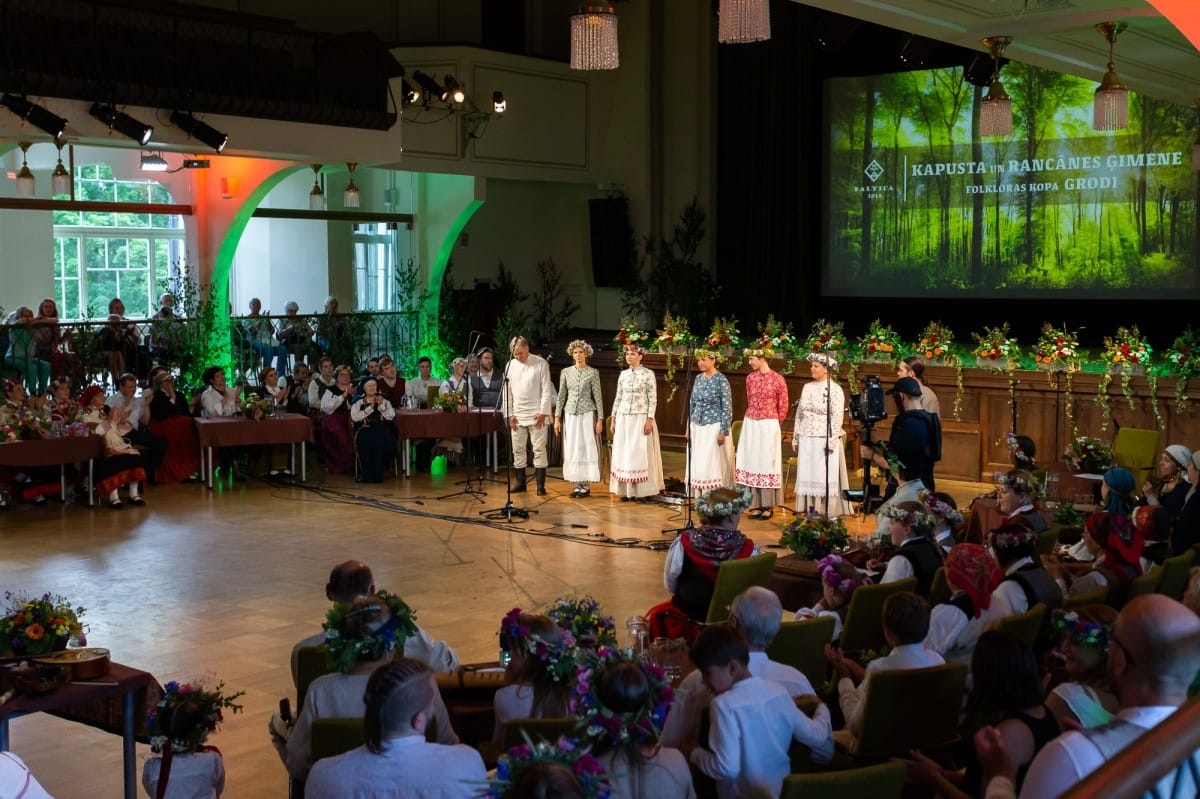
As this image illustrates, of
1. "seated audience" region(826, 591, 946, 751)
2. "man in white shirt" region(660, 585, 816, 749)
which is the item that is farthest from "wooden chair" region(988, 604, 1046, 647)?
"man in white shirt" region(660, 585, 816, 749)

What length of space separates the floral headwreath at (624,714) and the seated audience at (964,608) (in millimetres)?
2025

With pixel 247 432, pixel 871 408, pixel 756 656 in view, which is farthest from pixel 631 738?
pixel 247 432

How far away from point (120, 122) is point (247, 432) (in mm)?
3082

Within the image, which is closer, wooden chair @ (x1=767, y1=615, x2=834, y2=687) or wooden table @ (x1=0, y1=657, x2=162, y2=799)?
wooden table @ (x1=0, y1=657, x2=162, y2=799)

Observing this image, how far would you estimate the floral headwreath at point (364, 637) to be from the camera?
4387 mm

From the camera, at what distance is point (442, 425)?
1366 cm

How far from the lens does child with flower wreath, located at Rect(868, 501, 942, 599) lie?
20.6ft

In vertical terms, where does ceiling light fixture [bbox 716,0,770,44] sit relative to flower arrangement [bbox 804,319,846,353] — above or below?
above

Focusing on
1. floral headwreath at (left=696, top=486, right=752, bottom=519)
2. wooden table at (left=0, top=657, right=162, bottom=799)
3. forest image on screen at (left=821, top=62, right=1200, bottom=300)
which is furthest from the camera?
forest image on screen at (left=821, top=62, right=1200, bottom=300)

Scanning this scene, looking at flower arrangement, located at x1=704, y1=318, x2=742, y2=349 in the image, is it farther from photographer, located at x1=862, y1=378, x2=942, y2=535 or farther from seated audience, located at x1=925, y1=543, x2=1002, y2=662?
seated audience, located at x1=925, y1=543, x2=1002, y2=662

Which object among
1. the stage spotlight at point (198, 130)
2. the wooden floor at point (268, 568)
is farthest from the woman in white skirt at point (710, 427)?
the stage spotlight at point (198, 130)

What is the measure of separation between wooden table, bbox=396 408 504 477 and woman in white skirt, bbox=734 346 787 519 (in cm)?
312

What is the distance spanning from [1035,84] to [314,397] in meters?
8.85

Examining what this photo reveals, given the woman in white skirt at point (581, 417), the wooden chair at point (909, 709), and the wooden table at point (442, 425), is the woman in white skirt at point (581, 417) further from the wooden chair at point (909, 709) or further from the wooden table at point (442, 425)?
the wooden chair at point (909, 709)
